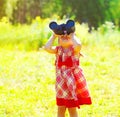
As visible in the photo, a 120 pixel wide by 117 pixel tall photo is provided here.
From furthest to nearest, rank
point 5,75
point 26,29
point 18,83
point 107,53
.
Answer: point 26,29 → point 107,53 → point 5,75 → point 18,83

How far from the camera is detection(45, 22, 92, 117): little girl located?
563 centimetres

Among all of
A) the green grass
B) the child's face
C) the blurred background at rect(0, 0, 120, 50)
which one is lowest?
the green grass

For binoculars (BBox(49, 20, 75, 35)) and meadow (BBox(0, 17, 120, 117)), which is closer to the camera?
binoculars (BBox(49, 20, 75, 35))

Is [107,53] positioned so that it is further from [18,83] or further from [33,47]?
[18,83]

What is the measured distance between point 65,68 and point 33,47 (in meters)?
8.57

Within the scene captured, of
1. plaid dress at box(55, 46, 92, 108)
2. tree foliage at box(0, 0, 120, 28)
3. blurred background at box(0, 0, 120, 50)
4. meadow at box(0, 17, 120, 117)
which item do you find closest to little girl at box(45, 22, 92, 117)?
plaid dress at box(55, 46, 92, 108)

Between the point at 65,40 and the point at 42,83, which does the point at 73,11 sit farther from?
the point at 65,40

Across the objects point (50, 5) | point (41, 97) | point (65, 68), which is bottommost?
point (41, 97)

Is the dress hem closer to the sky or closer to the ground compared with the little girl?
closer to the ground

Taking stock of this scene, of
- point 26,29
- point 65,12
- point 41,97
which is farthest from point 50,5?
point 41,97

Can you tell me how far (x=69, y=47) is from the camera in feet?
18.8

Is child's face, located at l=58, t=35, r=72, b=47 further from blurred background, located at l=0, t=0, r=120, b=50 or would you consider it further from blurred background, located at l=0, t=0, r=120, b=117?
blurred background, located at l=0, t=0, r=120, b=50

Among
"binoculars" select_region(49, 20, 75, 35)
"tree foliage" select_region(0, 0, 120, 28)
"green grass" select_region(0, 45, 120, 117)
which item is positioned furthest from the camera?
"tree foliage" select_region(0, 0, 120, 28)

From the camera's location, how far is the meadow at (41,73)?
7.28m
